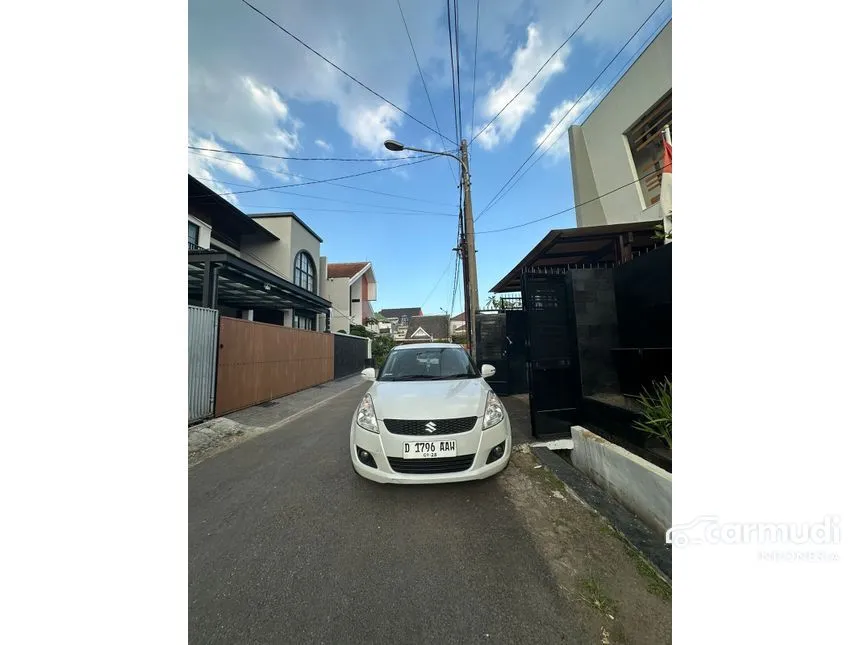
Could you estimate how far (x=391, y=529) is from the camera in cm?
214

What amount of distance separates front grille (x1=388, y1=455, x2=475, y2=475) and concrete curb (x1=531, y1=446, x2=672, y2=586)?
100cm

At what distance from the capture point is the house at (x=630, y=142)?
671cm

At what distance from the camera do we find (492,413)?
276cm

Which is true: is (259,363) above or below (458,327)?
below

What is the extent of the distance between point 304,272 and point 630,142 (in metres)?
14.8

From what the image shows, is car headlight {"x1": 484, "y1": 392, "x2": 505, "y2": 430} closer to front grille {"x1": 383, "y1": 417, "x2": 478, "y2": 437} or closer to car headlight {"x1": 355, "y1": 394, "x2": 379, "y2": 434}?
front grille {"x1": 383, "y1": 417, "x2": 478, "y2": 437}

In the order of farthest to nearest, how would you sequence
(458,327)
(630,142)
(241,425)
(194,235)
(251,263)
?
(458,327) → (251,263) → (194,235) → (630,142) → (241,425)

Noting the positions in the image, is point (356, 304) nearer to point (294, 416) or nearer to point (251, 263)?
point (251, 263)

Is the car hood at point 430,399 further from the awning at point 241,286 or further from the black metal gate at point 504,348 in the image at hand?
the awning at point 241,286

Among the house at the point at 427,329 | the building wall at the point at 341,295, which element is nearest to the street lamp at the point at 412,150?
the building wall at the point at 341,295

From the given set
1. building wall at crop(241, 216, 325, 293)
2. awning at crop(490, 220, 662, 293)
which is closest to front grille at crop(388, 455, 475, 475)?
awning at crop(490, 220, 662, 293)

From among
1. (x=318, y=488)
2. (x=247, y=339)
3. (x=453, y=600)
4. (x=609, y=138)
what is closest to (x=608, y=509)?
(x=453, y=600)

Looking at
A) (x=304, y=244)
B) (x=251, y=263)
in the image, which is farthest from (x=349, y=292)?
(x=251, y=263)
